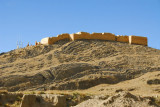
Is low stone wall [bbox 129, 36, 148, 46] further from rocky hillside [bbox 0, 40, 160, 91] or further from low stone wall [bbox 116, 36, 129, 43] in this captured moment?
rocky hillside [bbox 0, 40, 160, 91]

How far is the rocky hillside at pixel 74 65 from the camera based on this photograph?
22844 mm

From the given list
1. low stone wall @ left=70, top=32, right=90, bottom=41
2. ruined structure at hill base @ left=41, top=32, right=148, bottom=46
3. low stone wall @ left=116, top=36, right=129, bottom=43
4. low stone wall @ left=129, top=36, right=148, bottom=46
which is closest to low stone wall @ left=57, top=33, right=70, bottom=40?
ruined structure at hill base @ left=41, top=32, right=148, bottom=46

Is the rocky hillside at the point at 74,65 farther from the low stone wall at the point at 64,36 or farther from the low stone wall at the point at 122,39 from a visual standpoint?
the low stone wall at the point at 122,39

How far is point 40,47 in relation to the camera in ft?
101

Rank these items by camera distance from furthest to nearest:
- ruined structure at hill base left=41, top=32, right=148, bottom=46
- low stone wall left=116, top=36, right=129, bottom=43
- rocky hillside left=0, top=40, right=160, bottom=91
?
low stone wall left=116, top=36, right=129, bottom=43
ruined structure at hill base left=41, top=32, right=148, bottom=46
rocky hillside left=0, top=40, right=160, bottom=91

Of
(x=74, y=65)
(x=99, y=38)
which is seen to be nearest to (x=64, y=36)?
(x=99, y=38)

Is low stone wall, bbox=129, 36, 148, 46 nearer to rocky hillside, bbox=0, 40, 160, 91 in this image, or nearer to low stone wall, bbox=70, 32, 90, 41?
rocky hillside, bbox=0, 40, 160, 91

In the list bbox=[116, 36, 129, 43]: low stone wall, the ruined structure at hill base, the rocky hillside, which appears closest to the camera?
the rocky hillside

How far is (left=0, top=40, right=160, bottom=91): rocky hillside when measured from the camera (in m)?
22.8

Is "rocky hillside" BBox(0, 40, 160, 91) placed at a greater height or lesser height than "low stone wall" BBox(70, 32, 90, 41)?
lesser

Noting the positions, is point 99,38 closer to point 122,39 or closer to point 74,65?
point 122,39

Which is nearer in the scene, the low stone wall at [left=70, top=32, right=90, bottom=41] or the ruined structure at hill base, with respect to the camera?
the ruined structure at hill base

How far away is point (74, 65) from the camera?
1009 inches

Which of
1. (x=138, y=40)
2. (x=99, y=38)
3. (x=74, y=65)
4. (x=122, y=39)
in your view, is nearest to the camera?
(x=74, y=65)
